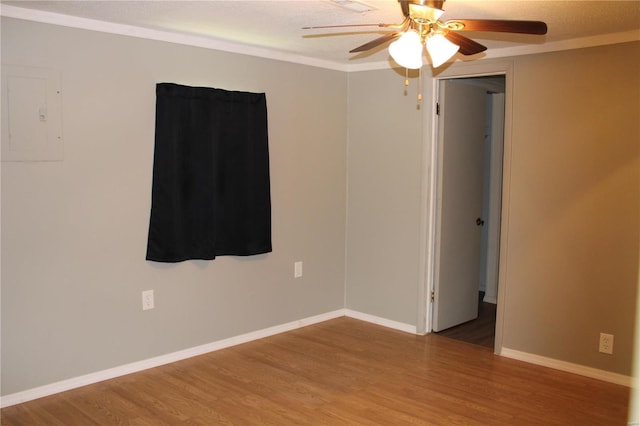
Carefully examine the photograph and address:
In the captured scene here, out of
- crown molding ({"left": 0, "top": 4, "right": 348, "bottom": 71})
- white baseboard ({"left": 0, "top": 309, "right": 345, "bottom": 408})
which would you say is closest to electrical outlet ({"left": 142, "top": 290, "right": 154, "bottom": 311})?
white baseboard ({"left": 0, "top": 309, "right": 345, "bottom": 408})

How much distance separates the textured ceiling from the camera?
120 inches

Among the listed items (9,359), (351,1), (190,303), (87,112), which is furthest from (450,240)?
(9,359)

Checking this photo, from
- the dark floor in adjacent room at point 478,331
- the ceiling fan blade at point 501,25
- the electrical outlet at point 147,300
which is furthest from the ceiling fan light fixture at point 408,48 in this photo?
the dark floor in adjacent room at point 478,331

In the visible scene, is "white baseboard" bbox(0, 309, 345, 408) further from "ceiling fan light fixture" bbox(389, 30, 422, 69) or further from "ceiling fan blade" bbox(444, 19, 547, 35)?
"ceiling fan blade" bbox(444, 19, 547, 35)

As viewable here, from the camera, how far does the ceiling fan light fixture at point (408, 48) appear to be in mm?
2502

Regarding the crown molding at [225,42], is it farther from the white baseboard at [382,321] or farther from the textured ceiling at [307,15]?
the white baseboard at [382,321]

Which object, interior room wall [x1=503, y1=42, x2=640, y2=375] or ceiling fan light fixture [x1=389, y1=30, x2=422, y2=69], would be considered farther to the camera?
interior room wall [x1=503, y1=42, x2=640, y2=375]

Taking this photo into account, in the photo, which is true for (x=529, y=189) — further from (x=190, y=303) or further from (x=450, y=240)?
(x=190, y=303)

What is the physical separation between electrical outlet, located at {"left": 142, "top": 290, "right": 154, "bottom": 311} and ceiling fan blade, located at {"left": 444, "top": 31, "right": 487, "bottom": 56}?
2.57m

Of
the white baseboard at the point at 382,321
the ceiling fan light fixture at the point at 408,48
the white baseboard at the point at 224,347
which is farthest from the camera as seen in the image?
the white baseboard at the point at 382,321

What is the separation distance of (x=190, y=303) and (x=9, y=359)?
1.24 meters

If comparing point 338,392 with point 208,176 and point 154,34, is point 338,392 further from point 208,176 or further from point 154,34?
point 154,34

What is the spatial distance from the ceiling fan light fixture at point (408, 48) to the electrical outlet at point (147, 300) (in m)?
2.39

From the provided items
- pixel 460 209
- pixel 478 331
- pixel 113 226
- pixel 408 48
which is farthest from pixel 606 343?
pixel 113 226
